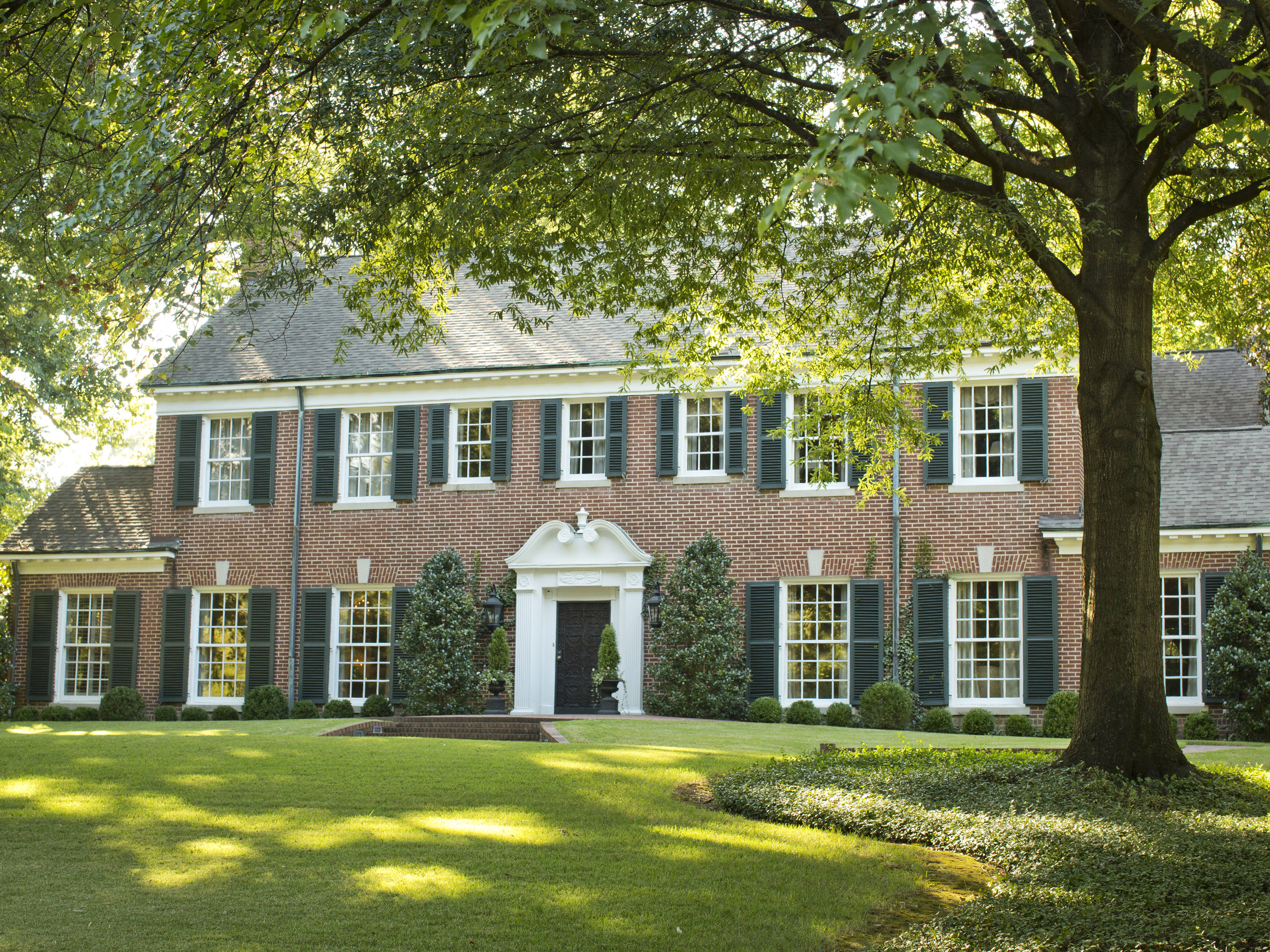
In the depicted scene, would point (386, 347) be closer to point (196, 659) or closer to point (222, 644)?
point (222, 644)

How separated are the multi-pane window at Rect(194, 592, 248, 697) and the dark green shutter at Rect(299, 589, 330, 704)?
1256 millimetres

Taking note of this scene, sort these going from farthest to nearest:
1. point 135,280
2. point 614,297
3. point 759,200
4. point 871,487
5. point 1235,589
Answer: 1. point 1235,589
2. point 871,487
3. point 614,297
4. point 759,200
5. point 135,280

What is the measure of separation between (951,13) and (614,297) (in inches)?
261

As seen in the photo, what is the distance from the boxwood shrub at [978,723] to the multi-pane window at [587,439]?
7.39m

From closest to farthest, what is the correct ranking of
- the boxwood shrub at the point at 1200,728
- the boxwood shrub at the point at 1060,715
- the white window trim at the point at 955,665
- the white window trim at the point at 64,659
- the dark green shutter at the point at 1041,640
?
the boxwood shrub at the point at 1200,728
the boxwood shrub at the point at 1060,715
the dark green shutter at the point at 1041,640
the white window trim at the point at 955,665
the white window trim at the point at 64,659

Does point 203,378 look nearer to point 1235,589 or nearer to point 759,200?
point 759,200

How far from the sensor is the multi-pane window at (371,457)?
21.8 metres

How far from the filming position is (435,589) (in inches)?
806

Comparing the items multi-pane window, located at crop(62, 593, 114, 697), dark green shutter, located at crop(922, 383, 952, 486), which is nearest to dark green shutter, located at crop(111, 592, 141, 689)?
multi-pane window, located at crop(62, 593, 114, 697)

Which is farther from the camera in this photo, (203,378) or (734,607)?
(203,378)

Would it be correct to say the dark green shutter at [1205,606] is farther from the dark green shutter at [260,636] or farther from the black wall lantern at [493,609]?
the dark green shutter at [260,636]

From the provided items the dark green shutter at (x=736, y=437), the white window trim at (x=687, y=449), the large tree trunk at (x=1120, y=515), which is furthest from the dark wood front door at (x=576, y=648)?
the large tree trunk at (x=1120, y=515)

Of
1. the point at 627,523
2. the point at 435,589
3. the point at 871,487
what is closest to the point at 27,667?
the point at 435,589

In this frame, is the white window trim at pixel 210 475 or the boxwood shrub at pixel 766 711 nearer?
the boxwood shrub at pixel 766 711
